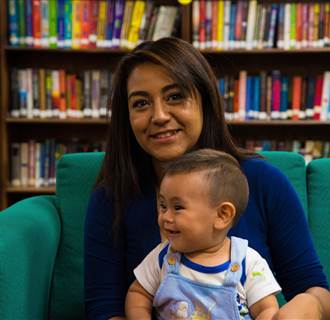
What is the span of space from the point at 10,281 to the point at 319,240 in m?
0.93

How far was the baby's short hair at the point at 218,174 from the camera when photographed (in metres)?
1.13

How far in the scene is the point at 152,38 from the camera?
10.8 ft

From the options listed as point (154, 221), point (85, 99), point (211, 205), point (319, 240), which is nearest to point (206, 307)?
point (211, 205)

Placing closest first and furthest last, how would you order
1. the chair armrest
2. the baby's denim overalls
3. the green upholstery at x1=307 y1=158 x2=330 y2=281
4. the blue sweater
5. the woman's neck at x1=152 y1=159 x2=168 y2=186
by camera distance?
the baby's denim overalls → the chair armrest → the blue sweater → the woman's neck at x1=152 y1=159 x2=168 y2=186 → the green upholstery at x1=307 y1=158 x2=330 y2=281

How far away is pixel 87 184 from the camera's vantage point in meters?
1.77

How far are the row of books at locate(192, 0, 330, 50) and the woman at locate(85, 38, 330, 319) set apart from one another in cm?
188

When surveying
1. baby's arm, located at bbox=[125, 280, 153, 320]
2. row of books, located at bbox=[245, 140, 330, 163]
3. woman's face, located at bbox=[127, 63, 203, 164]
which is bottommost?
row of books, located at bbox=[245, 140, 330, 163]

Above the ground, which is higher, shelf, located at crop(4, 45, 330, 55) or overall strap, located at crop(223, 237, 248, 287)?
shelf, located at crop(4, 45, 330, 55)

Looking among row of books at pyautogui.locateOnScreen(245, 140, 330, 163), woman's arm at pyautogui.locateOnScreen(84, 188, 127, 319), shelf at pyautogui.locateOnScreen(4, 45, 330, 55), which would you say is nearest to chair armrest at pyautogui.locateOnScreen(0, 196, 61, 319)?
woman's arm at pyautogui.locateOnScreen(84, 188, 127, 319)

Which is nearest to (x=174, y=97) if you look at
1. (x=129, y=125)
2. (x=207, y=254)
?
(x=129, y=125)

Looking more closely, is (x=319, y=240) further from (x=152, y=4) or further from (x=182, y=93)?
(x=152, y=4)

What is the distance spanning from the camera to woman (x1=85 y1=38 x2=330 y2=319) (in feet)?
4.41

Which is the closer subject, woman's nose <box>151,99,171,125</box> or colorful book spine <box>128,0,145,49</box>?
woman's nose <box>151,99,171,125</box>

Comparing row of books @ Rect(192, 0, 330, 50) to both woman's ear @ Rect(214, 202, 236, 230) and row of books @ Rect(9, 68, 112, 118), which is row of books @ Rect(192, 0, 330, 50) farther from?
woman's ear @ Rect(214, 202, 236, 230)
